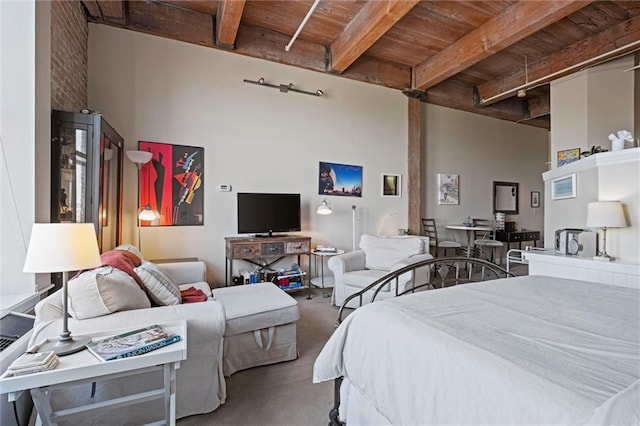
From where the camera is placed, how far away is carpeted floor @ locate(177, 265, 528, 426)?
182 centimetres

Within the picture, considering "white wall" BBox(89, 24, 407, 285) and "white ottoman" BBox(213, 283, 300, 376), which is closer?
"white ottoman" BBox(213, 283, 300, 376)

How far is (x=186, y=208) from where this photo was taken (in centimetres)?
407

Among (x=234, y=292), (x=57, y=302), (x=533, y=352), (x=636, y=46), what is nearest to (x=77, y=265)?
(x=57, y=302)

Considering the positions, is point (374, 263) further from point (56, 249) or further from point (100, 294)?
point (56, 249)

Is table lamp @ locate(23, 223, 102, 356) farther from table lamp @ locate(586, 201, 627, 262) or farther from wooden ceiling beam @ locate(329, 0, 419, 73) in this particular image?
table lamp @ locate(586, 201, 627, 262)

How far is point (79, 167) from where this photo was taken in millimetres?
2676

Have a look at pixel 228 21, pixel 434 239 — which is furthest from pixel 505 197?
pixel 228 21

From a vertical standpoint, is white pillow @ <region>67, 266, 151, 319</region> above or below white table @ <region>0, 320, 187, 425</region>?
above

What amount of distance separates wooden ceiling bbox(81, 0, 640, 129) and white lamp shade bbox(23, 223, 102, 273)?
3.03m

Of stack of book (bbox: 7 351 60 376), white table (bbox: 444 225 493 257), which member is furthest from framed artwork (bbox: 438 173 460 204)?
stack of book (bbox: 7 351 60 376)

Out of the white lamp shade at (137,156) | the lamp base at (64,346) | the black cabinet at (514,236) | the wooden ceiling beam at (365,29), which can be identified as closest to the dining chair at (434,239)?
the black cabinet at (514,236)

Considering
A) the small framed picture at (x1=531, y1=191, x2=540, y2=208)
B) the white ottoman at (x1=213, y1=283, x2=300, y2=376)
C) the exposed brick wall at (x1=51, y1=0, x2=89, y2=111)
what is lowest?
the white ottoman at (x1=213, y1=283, x2=300, y2=376)

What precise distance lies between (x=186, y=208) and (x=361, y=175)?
2.80 metres

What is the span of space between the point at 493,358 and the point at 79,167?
321 cm
